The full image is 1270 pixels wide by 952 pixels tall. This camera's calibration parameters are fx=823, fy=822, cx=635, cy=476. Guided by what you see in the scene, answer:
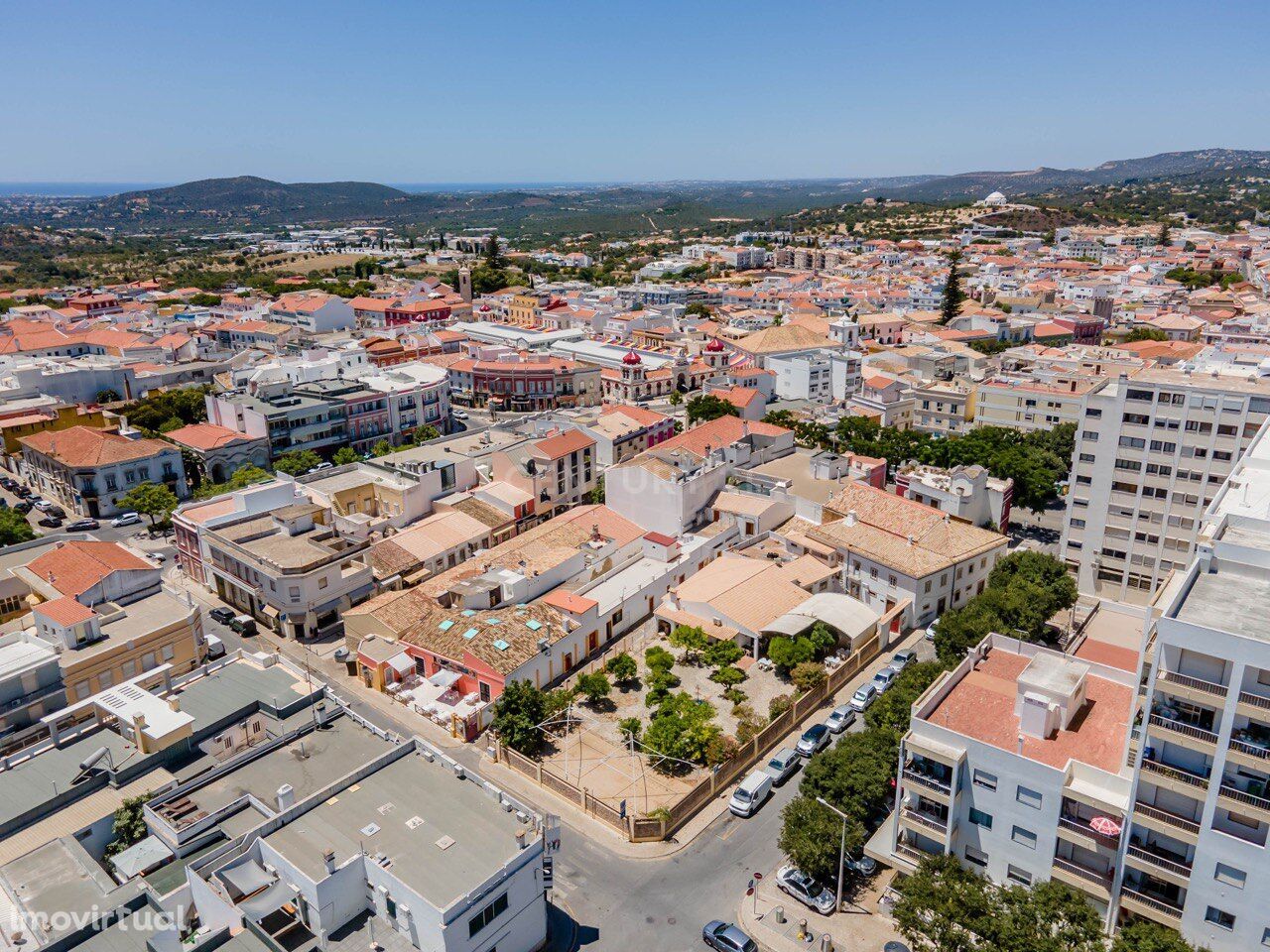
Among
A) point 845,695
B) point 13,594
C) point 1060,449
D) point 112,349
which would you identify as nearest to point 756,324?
point 1060,449

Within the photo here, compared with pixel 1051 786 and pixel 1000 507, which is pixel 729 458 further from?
pixel 1051 786

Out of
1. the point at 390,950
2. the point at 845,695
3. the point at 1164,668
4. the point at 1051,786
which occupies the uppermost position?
the point at 1164,668

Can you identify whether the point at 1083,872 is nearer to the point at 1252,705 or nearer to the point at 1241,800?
the point at 1241,800

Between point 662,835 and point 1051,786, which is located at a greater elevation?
point 1051,786

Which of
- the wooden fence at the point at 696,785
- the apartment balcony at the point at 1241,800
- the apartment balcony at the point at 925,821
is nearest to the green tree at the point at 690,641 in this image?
the wooden fence at the point at 696,785

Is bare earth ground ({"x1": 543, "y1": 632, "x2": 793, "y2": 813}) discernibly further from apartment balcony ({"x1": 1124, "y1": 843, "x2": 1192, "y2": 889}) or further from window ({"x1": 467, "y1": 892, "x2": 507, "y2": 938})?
apartment balcony ({"x1": 1124, "y1": 843, "x2": 1192, "y2": 889})

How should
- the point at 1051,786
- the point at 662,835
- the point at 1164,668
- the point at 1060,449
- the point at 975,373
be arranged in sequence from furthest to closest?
the point at 975,373 → the point at 1060,449 → the point at 662,835 → the point at 1051,786 → the point at 1164,668

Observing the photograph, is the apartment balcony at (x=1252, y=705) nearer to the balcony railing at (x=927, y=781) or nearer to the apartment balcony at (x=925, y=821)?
the balcony railing at (x=927, y=781)

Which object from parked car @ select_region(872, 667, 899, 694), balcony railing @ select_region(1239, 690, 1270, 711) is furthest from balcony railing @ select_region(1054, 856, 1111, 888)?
parked car @ select_region(872, 667, 899, 694)
